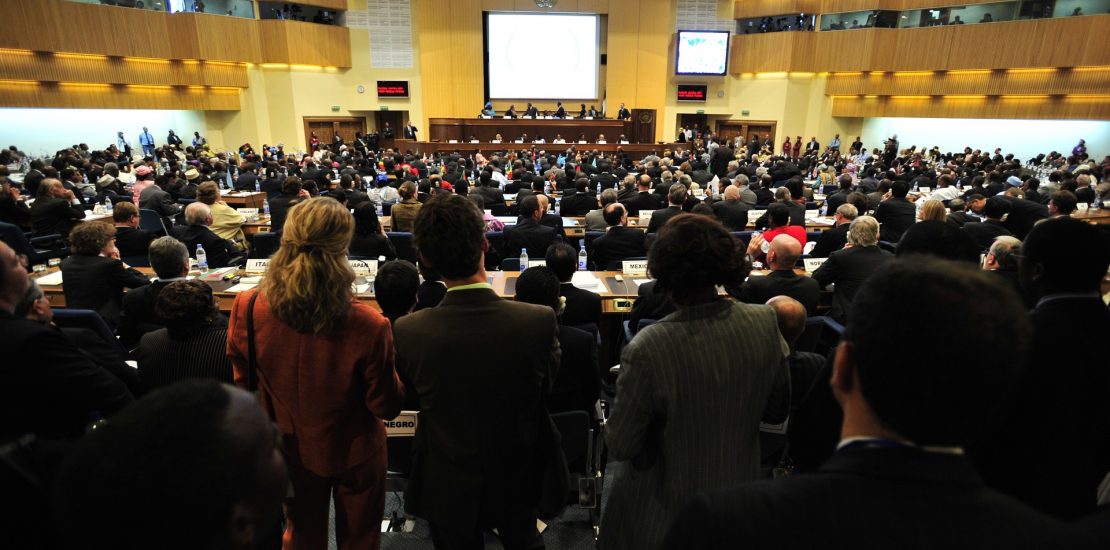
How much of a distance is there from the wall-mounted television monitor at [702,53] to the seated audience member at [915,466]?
22.7m

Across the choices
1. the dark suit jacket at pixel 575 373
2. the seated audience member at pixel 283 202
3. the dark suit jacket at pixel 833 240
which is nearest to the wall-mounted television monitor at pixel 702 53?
the dark suit jacket at pixel 833 240

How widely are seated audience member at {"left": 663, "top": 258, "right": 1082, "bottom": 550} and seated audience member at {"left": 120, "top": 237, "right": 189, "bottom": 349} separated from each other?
3910 millimetres

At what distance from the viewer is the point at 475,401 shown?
5.84 feet

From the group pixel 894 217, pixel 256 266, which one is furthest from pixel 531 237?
pixel 894 217

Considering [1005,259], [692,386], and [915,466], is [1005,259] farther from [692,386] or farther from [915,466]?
[915,466]

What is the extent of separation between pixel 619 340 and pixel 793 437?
2.59 metres

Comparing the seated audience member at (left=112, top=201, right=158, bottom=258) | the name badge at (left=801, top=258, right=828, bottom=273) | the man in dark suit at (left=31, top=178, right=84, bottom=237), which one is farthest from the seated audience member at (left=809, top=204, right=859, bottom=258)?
the man in dark suit at (left=31, top=178, right=84, bottom=237)

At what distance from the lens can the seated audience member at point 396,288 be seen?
286 centimetres

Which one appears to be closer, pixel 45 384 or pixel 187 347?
pixel 45 384

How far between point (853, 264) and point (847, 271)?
0.22ft

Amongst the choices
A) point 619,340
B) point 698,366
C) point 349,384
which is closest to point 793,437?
point 698,366

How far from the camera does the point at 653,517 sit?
5.57ft

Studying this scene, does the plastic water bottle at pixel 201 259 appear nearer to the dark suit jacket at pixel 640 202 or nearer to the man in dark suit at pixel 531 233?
the man in dark suit at pixel 531 233

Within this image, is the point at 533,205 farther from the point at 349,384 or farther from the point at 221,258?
the point at 349,384
